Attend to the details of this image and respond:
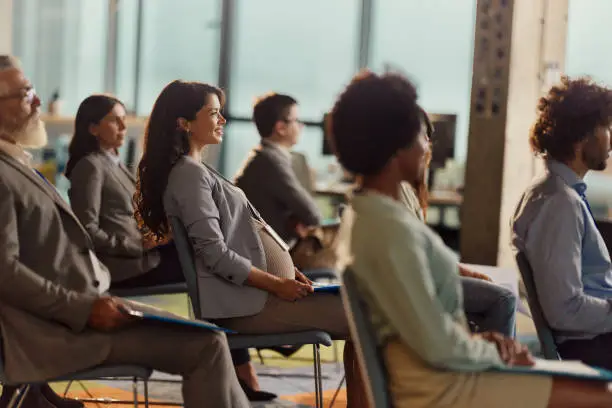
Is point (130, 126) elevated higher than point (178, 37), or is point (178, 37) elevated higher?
point (178, 37)

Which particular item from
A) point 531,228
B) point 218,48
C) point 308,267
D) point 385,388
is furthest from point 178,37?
point 385,388

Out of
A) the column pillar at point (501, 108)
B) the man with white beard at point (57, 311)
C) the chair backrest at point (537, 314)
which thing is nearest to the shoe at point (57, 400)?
the man with white beard at point (57, 311)

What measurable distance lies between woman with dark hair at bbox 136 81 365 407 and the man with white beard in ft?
1.33

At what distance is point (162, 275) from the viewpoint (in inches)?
178

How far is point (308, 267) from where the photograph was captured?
493 cm

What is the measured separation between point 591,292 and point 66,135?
7307 millimetres

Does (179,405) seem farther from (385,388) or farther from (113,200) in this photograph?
(385,388)

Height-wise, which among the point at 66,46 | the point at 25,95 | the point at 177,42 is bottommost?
the point at 25,95

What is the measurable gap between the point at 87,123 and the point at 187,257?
1567 millimetres

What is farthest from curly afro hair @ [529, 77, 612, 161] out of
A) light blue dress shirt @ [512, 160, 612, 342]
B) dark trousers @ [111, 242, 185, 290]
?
dark trousers @ [111, 242, 185, 290]

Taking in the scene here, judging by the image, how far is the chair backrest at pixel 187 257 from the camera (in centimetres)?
343

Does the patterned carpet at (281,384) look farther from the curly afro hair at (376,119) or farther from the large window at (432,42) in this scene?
the large window at (432,42)

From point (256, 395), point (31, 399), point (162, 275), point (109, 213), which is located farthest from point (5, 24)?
point (31, 399)

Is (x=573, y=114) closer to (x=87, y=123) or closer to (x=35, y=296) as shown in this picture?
(x=35, y=296)
